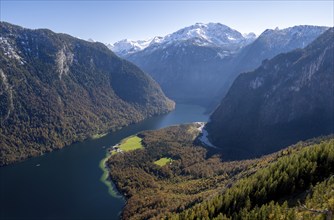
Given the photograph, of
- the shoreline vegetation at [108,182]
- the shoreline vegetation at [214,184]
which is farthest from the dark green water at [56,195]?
the shoreline vegetation at [214,184]

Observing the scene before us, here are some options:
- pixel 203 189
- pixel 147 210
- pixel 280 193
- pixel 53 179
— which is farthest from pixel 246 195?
pixel 53 179

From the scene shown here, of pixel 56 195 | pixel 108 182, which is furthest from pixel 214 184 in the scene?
pixel 56 195

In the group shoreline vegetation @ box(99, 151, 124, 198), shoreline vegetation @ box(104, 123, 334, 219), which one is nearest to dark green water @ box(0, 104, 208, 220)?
shoreline vegetation @ box(99, 151, 124, 198)

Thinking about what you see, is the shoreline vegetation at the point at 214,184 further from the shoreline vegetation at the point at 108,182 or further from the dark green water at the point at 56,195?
the dark green water at the point at 56,195

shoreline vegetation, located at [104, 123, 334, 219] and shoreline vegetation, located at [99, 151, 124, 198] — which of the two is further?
shoreline vegetation, located at [99, 151, 124, 198]

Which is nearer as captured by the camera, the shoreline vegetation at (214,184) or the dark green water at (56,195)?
the shoreline vegetation at (214,184)

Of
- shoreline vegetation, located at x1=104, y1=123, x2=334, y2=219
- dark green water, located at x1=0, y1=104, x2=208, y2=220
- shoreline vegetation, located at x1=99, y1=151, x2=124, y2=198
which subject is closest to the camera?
shoreline vegetation, located at x1=104, y1=123, x2=334, y2=219

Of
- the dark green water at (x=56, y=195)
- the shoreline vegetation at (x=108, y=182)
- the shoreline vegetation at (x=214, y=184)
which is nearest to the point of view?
the shoreline vegetation at (x=214, y=184)

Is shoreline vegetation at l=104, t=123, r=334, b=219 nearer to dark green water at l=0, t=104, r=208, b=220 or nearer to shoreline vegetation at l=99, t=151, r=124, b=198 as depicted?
shoreline vegetation at l=99, t=151, r=124, b=198

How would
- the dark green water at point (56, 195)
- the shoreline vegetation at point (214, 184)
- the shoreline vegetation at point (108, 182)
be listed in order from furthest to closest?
the shoreline vegetation at point (108, 182)
the dark green water at point (56, 195)
the shoreline vegetation at point (214, 184)
